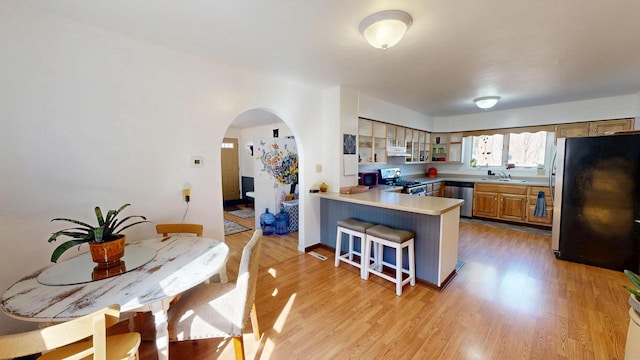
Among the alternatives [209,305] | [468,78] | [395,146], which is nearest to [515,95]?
[468,78]

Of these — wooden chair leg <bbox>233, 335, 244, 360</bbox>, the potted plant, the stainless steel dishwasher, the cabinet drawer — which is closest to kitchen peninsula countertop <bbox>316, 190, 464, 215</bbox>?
the potted plant

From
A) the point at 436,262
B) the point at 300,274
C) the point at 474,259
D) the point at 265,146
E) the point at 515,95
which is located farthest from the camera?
the point at 265,146

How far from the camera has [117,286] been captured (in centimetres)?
131

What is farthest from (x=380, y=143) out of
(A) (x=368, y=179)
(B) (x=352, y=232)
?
(B) (x=352, y=232)

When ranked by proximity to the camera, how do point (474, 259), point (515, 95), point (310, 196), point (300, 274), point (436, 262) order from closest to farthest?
1. point (436, 262)
2. point (300, 274)
3. point (474, 259)
4. point (310, 196)
5. point (515, 95)

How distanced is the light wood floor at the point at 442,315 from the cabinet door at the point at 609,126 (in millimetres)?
2673

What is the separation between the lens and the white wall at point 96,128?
167 cm

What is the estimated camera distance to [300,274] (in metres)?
2.95

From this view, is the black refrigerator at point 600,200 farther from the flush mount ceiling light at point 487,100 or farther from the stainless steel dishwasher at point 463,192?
the stainless steel dishwasher at point 463,192

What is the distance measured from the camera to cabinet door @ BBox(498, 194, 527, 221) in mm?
4793

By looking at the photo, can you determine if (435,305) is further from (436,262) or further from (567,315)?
(567,315)

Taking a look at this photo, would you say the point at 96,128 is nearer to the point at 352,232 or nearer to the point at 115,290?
the point at 115,290

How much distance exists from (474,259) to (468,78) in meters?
2.39

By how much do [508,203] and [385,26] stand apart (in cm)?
490
